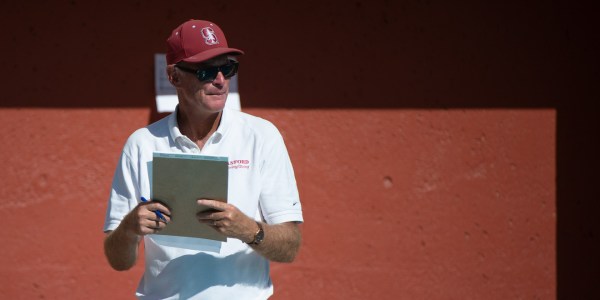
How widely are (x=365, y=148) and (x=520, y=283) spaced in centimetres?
109

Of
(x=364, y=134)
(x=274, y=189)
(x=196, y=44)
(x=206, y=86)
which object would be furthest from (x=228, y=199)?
(x=364, y=134)

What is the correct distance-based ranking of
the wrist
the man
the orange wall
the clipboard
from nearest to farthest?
the clipboard
the wrist
the man
the orange wall

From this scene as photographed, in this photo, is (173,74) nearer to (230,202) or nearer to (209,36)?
(209,36)

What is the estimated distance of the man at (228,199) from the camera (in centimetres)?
261

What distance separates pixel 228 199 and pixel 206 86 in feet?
1.17

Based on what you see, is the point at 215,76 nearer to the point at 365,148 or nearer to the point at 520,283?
the point at 365,148

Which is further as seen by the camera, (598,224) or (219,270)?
(598,224)

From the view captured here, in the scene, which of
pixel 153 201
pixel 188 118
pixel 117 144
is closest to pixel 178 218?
pixel 153 201

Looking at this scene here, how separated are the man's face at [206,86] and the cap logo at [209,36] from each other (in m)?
0.06

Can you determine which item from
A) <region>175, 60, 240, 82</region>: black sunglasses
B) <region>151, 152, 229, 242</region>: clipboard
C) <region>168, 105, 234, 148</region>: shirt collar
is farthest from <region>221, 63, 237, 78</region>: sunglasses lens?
<region>151, 152, 229, 242</region>: clipboard

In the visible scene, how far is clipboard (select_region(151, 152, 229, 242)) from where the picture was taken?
2.37 metres

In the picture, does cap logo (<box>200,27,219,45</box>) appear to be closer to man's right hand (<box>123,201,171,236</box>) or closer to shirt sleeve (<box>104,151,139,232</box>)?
shirt sleeve (<box>104,151,139,232</box>)

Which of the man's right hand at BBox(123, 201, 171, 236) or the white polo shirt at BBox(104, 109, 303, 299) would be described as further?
the white polo shirt at BBox(104, 109, 303, 299)

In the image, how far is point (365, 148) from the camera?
424cm
